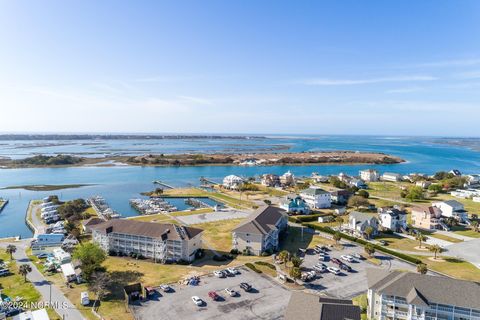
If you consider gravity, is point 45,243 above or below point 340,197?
below

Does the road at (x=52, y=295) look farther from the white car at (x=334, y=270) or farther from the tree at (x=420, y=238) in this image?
the tree at (x=420, y=238)

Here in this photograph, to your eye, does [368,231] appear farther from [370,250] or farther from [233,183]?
[233,183]

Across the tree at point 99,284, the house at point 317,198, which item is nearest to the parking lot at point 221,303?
the tree at point 99,284

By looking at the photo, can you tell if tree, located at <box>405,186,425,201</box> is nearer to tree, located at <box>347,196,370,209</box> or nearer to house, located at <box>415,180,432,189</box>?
tree, located at <box>347,196,370,209</box>

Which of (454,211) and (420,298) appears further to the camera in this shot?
(454,211)

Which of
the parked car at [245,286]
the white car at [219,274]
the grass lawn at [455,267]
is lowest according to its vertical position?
the grass lawn at [455,267]

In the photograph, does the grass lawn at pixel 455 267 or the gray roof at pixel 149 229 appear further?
the gray roof at pixel 149 229

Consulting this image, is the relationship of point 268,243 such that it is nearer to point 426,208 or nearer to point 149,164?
point 426,208

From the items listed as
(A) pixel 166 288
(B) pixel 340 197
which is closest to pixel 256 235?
(A) pixel 166 288
